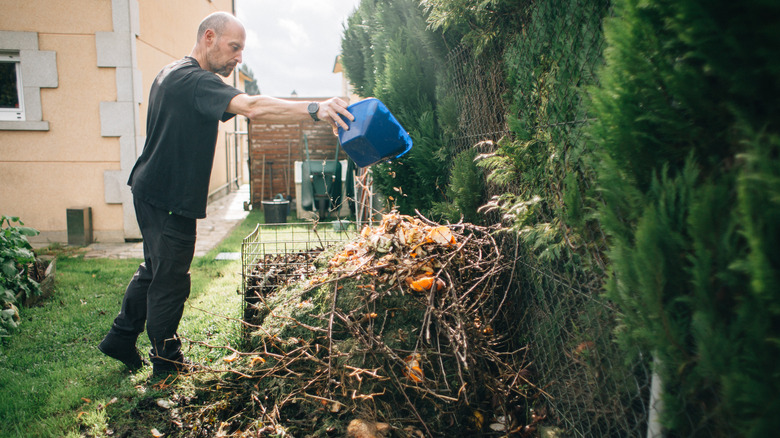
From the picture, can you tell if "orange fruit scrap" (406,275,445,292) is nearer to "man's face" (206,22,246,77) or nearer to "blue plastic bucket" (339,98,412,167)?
"blue plastic bucket" (339,98,412,167)

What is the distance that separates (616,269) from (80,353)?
3.60 m

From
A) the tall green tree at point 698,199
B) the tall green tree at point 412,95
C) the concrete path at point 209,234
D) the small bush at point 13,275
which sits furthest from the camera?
→ the concrete path at point 209,234

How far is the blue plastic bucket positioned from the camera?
2688 millimetres

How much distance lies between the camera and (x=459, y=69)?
141 inches

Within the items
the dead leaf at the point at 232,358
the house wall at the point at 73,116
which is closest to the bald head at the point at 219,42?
the dead leaf at the point at 232,358

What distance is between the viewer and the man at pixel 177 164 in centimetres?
269

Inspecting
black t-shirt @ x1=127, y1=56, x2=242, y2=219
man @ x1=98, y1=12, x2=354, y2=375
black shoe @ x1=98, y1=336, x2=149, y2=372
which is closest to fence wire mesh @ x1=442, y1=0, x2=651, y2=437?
man @ x1=98, y1=12, x2=354, y2=375

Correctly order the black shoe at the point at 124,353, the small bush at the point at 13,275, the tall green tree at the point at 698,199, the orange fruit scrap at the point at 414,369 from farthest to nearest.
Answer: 1. the small bush at the point at 13,275
2. the black shoe at the point at 124,353
3. the orange fruit scrap at the point at 414,369
4. the tall green tree at the point at 698,199

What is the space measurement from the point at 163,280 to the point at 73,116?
5.47 meters

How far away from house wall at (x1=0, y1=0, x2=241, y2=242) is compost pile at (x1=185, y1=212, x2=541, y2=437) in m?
5.60

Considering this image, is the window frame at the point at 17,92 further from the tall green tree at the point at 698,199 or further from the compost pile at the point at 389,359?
the tall green tree at the point at 698,199

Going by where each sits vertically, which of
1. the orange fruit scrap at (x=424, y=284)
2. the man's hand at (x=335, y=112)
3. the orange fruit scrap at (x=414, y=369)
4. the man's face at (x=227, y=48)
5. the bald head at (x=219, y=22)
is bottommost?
the orange fruit scrap at (x=414, y=369)

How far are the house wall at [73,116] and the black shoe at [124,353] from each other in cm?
462

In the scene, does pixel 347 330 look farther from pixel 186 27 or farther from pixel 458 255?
pixel 186 27
